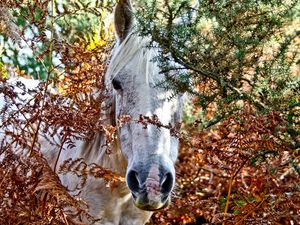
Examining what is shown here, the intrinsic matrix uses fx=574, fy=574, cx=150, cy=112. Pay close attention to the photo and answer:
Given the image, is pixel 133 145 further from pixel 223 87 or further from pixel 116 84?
pixel 223 87

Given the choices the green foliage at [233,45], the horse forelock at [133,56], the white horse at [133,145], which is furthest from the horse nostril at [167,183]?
the horse forelock at [133,56]

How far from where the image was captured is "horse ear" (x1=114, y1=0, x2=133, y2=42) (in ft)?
12.0

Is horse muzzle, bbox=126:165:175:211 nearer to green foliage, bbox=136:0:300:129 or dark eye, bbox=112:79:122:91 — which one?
green foliage, bbox=136:0:300:129

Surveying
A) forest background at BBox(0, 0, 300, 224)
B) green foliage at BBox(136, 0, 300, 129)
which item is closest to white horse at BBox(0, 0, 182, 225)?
forest background at BBox(0, 0, 300, 224)

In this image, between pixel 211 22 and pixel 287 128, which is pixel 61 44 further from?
pixel 287 128

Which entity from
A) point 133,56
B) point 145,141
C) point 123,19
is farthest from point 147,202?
point 123,19

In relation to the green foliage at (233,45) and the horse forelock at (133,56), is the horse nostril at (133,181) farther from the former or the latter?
the horse forelock at (133,56)

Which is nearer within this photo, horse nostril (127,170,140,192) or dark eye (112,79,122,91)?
horse nostril (127,170,140,192)

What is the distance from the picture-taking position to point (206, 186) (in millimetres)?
6305

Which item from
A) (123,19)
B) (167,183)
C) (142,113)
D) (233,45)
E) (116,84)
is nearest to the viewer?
(233,45)

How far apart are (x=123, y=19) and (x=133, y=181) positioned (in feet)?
3.92

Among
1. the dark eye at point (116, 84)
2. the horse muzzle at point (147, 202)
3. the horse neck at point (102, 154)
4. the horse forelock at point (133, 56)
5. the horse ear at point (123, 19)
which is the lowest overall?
the horse muzzle at point (147, 202)

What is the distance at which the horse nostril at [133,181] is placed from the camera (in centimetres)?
297

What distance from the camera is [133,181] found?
9.84ft
